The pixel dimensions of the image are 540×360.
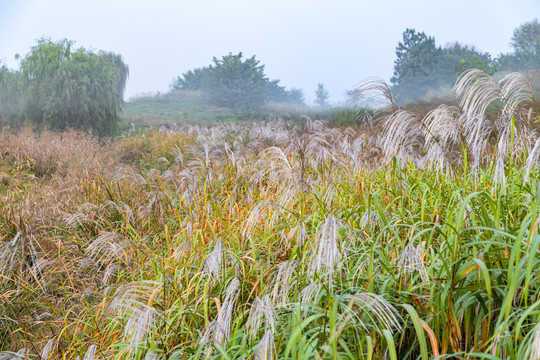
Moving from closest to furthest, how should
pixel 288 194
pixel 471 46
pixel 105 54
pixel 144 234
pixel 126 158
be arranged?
pixel 288 194 < pixel 144 234 < pixel 126 158 < pixel 105 54 < pixel 471 46

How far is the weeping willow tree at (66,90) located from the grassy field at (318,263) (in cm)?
1081

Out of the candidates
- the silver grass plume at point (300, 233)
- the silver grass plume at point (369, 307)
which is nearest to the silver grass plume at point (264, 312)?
the silver grass plume at point (369, 307)

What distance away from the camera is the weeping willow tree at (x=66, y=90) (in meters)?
16.3

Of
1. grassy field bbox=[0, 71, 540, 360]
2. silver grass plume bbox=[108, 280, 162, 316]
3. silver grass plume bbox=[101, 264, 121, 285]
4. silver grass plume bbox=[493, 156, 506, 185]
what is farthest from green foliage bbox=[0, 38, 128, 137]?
silver grass plume bbox=[493, 156, 506, 185]

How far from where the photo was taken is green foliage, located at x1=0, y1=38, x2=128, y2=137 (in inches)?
→ 640

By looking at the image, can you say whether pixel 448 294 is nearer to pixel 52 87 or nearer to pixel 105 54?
pixel 52 87

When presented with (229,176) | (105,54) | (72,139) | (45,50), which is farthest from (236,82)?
(229,176)

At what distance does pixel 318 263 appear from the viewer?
127 cm

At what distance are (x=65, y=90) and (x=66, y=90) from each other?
0.29 feet

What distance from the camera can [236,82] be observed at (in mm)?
26422

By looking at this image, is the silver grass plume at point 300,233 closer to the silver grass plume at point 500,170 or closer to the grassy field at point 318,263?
the grassy field at point 318,263

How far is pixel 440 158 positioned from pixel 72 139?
39.3 ft

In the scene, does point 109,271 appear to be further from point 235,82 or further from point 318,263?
point 235,82

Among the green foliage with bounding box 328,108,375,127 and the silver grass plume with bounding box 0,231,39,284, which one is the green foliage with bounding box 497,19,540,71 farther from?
the silver grass plume with bounding box 0,231,39,284
